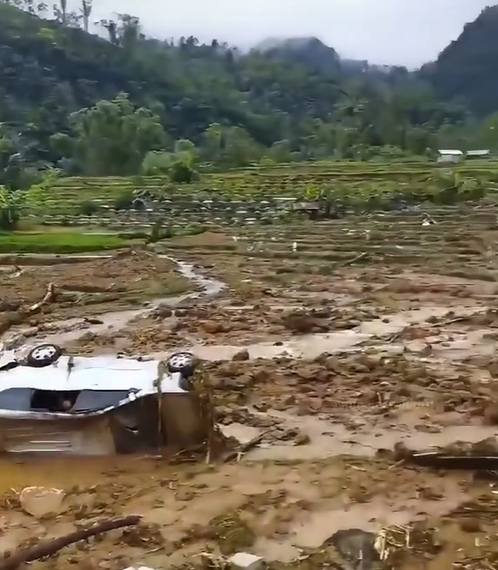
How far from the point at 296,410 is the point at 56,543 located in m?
2.57

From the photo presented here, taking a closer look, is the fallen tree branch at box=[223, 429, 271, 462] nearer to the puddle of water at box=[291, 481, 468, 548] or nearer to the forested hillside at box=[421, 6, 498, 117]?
the puddle of water at box=[291, 481, 468, 548]

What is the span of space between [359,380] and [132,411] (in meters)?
2.57

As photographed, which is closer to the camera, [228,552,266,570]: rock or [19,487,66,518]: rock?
[228,552,266,570]: rock

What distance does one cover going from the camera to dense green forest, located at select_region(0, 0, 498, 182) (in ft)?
106

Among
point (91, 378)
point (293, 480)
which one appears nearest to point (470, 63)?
point (91, 378)

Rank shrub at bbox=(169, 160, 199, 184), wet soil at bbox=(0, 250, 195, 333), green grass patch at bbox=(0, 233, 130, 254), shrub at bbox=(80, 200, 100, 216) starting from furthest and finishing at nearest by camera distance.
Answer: shrub at bbox=(169, 160, 199, 184)
shrub at bbox=(80, 200, 100, 216)
green grass patch at bbox=(0, 233, 130, 254)
wet soil at bbox=(0, 250, 195, 333)

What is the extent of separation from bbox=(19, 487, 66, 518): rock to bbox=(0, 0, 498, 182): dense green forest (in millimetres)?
22891

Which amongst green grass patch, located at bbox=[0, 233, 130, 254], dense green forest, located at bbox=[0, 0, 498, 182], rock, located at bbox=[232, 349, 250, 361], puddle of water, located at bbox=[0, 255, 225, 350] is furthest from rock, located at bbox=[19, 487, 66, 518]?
dense green forest, located at bbox=[0, 0, 498, 182]

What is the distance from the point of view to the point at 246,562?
3.46 m

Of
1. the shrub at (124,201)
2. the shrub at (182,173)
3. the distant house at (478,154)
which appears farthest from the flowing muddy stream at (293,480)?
the distant house at (478,154)

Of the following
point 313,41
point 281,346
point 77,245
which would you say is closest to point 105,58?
point 313,41

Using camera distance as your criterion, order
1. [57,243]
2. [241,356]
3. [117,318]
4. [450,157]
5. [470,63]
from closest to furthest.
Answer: [241,356]
[117,318]
[57,243]
[450,157]
[470,63]

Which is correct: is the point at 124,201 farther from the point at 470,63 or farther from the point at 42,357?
the point at 470,63

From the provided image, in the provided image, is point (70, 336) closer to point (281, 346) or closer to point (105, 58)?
point (281, 346)
